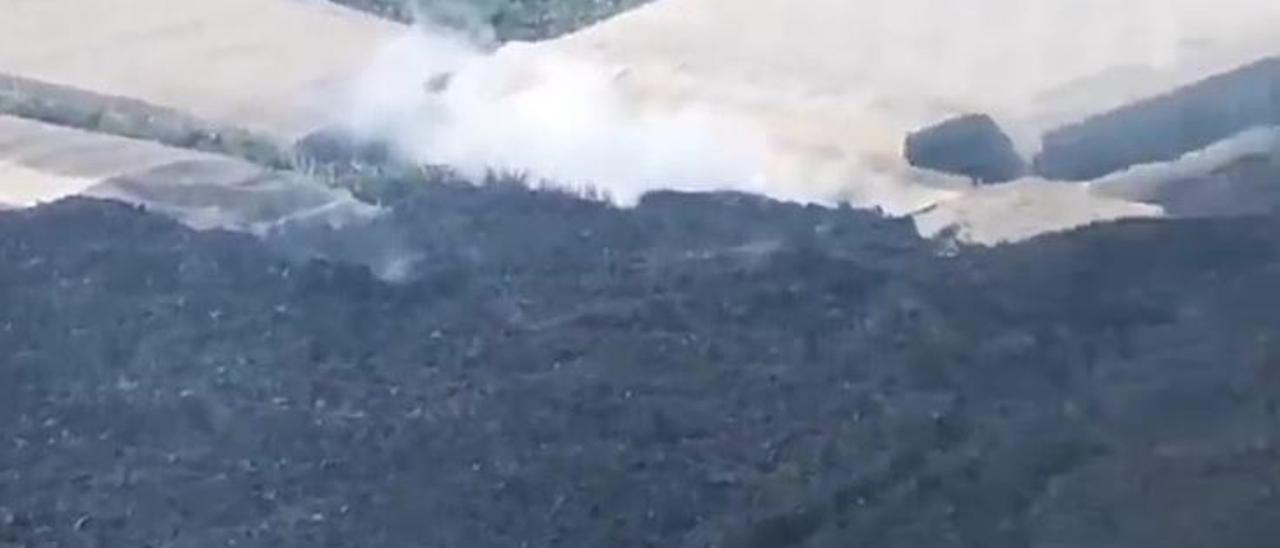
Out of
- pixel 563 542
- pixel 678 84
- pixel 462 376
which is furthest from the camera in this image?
pixel 678 84

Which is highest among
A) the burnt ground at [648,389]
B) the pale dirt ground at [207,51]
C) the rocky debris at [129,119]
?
the pale dirt ground at [207,51]

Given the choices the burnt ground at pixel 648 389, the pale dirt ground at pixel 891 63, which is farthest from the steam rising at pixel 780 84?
the burnt ground at pixel 648 389

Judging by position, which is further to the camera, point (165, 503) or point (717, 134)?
point (717, 134)

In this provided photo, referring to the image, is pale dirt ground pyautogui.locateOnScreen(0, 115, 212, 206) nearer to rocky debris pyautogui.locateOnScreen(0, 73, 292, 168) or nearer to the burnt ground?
rocky debris pyautogui.locateOnScreen(0, 73, 292, 168)

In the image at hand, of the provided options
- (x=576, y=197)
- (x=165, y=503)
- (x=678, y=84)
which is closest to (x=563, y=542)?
Result: (x=165, y=503)

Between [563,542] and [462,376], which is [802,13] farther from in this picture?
[563,542]

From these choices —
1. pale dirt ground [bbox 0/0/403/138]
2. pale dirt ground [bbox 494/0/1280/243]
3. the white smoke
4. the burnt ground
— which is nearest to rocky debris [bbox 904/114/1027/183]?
pale dirt ground [bbox 494/0/1280/243]

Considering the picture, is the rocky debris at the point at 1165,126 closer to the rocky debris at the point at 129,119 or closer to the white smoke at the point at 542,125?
the white smoke at the point at 542,125
